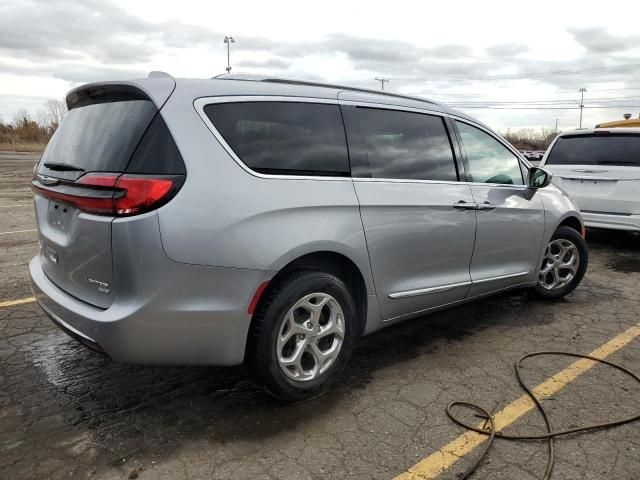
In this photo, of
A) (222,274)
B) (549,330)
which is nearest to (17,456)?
(222,274)

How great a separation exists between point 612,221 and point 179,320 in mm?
6446

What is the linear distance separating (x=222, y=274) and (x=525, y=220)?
113 inches

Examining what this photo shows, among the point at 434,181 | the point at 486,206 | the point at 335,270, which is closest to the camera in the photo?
the point at 335,270

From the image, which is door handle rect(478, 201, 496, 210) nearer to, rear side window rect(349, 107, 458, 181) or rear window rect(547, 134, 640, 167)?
rear side window rect(349, 107, 458, 181)

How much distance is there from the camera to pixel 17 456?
2.52 meters

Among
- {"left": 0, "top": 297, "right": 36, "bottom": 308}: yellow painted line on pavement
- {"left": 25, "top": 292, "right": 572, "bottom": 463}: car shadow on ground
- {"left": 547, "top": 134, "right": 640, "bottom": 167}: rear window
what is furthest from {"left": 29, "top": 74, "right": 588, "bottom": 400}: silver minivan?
{"left": 547, "top": 134, "right": 640, "bottom": 167}: rear window

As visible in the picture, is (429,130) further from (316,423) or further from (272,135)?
(316,423)

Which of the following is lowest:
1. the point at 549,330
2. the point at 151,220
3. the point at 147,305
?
the point at 549,330

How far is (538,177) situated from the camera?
458 centimetres

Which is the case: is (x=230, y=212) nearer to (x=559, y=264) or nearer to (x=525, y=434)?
(x=525, y=434)

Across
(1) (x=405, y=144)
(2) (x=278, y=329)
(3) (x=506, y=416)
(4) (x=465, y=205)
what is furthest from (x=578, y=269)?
(2) (x=278, y=329)

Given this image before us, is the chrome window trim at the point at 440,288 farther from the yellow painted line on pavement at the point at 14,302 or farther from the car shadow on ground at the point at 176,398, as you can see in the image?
the yellow painted line on pavement at the point at 14,302

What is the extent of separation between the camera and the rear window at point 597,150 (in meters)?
7.07

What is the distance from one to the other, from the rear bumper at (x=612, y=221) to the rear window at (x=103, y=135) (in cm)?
646
